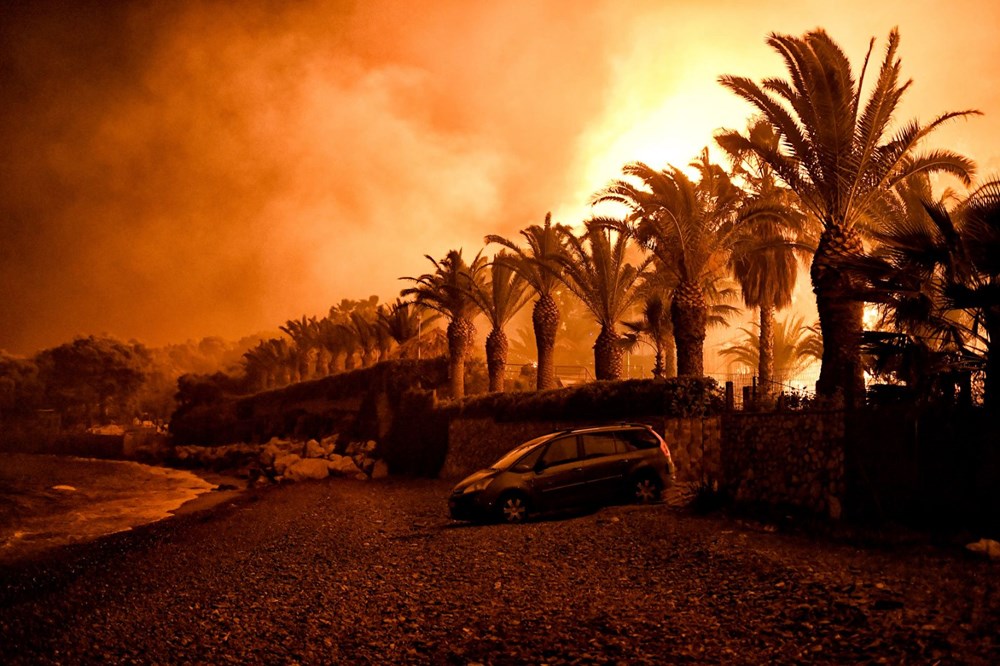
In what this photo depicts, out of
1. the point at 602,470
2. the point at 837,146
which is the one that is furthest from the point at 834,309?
the point at 602,470

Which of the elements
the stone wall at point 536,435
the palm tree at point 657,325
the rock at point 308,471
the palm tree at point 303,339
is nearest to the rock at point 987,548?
the stone wall at point 536,435

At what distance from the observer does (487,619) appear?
339 inches

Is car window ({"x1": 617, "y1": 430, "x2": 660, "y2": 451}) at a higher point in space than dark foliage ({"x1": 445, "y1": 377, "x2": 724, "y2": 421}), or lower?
lower

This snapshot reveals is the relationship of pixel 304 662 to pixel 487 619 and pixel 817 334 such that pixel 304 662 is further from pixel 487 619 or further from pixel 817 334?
pixel 817 334

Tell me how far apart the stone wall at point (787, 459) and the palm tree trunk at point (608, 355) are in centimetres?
1335

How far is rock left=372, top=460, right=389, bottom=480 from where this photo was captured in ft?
110

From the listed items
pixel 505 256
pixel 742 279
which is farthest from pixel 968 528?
pixel 505 256

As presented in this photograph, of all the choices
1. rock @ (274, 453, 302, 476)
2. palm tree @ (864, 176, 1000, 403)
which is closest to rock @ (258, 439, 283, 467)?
rock @ (274, 453, 302, 476)

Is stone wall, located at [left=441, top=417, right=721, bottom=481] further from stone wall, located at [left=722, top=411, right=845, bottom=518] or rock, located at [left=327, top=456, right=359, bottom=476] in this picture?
rock, located at [left=327, top=456, right=359, bottom=476]

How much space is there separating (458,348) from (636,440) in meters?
22.1

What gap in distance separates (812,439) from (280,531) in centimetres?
1172

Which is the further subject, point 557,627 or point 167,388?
point 167,388

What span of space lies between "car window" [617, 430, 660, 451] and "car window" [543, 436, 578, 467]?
986 millimetres

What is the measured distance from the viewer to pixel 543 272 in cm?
3244
